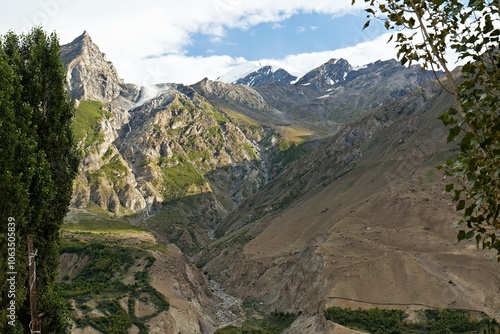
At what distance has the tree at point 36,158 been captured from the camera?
17797mm

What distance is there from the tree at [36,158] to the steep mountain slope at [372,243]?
55168mm

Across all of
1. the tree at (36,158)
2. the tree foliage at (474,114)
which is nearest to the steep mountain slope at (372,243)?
the tree at (36,158)

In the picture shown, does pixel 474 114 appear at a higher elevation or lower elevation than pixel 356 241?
higher

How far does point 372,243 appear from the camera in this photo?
8294cm

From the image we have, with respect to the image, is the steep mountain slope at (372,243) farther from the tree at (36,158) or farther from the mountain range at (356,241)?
the tree at (36,158)

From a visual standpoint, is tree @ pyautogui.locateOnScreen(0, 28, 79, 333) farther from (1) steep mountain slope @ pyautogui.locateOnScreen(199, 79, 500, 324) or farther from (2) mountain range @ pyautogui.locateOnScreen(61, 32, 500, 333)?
(1) steep mountain slope @ pyautogui.locateOnScreen(199, 79, 500, 324)

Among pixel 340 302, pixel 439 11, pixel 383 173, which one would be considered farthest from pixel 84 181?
pixel 439 11

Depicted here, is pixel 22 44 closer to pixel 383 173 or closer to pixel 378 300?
pixel 378 300

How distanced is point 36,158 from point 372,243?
7302 cm

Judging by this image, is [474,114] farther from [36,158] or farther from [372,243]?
[372,243]

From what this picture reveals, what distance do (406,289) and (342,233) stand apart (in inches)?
949

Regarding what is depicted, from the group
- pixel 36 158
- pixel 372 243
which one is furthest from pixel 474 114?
pixel 372 243

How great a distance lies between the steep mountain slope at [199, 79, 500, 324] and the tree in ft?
181

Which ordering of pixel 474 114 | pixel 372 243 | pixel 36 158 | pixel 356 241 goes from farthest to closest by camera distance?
pixel 356 241
pixel 372 243
pixel 36 158
pixel 474 114
